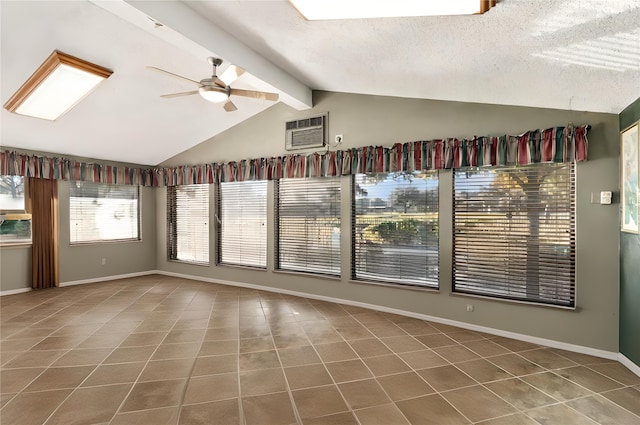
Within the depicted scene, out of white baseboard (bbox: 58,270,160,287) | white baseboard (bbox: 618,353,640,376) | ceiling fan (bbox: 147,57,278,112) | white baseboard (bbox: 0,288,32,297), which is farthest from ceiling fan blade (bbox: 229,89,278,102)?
white baseboard (bbox: 0,288,32,297)

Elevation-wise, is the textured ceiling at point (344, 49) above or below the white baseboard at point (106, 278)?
above

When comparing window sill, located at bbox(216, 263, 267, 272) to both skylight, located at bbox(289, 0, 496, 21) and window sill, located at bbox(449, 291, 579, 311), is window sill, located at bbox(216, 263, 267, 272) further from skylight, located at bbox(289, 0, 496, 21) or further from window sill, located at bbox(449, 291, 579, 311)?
skylight, located at bbox(289, 0, 496, 21)

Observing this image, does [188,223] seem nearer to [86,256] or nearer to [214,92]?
[86,256]

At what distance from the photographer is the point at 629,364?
264cm

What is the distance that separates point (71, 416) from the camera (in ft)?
6.59

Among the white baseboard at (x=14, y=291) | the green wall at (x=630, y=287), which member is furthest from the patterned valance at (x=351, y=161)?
the white baseboard at (x=14, y=291)

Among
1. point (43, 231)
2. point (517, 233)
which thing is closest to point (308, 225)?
point (517, 233)

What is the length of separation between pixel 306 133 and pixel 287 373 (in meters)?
3.32

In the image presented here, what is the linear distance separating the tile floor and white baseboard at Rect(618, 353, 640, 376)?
0.25 feet

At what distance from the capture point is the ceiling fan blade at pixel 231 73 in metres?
2.99

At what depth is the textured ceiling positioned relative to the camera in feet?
6.74

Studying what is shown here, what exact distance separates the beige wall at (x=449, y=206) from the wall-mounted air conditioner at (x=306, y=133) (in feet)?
0.39

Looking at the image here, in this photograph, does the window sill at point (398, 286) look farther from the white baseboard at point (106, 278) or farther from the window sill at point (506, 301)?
the white baseboard at point (106, 278)

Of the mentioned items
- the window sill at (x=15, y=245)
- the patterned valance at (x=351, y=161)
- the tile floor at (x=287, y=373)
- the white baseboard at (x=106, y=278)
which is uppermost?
the patterned valance at (x=351, y=161)
